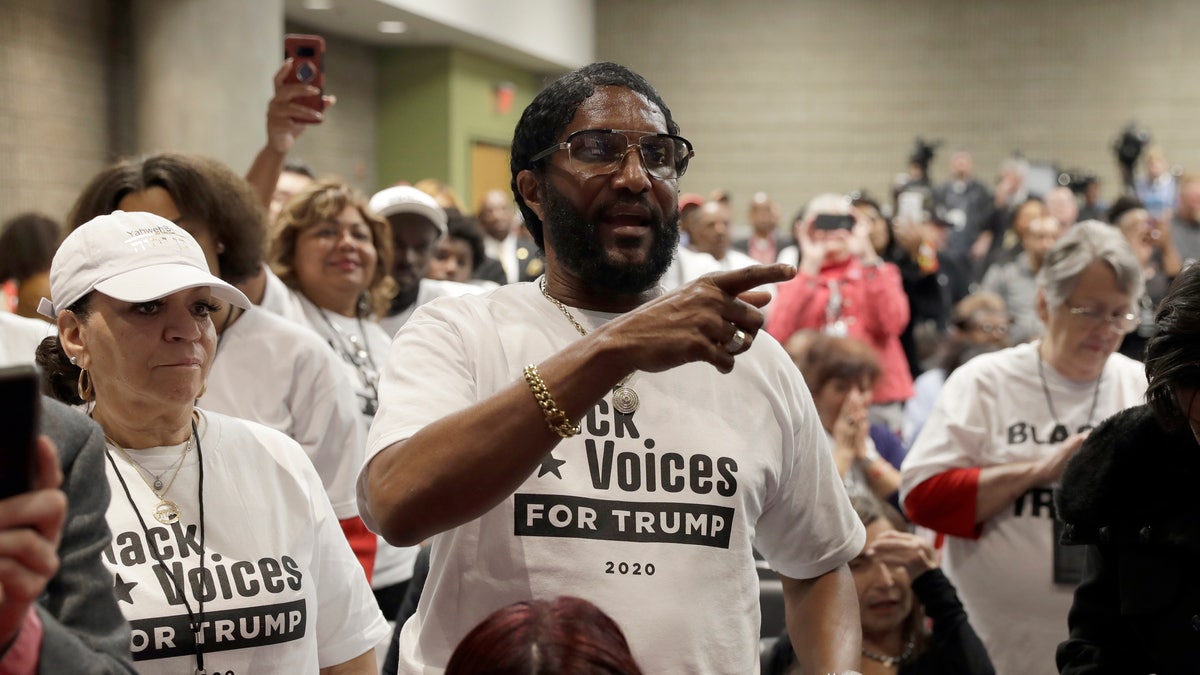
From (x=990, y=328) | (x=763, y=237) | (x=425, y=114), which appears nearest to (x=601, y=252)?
(x=990, y=328)

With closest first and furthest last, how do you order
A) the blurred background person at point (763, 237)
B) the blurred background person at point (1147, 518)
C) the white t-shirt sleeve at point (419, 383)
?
the white t-shirt sleeve at point (419, 383)
the blurred background person at point (1147, 518)
the blurred background person at point (763, 237)

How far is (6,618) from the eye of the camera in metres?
1.16

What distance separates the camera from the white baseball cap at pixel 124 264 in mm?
2018

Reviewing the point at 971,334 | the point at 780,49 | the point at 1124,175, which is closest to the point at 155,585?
the point at 971,334

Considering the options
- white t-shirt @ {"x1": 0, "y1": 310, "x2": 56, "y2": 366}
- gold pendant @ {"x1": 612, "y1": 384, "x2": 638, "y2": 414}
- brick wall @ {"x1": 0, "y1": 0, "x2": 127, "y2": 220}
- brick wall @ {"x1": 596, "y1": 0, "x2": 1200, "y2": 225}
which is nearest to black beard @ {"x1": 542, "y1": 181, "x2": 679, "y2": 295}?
gold pendant @ {"x1": 612, "y1": 384, "x2": 638, "y2": 414}

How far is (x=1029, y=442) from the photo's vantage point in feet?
10.4

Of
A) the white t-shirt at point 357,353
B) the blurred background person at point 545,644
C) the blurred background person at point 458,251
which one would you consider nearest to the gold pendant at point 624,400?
the blurred background person at point 545,644

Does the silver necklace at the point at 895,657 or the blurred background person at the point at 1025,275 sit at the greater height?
the blurred background person at the point at 1025,275

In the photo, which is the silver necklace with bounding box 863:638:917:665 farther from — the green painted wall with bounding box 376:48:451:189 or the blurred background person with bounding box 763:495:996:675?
the green painted wall with bounding box 376:48:451:189

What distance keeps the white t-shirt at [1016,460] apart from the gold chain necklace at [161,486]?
1.88 meters

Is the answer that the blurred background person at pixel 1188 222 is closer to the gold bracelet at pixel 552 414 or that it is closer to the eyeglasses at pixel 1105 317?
the eyeglasses at pixel 1105 317

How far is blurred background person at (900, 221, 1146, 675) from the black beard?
1.55m

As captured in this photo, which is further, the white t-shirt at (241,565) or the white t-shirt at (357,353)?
the white t-shirt at (357,353)

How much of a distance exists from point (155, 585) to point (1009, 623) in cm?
212
